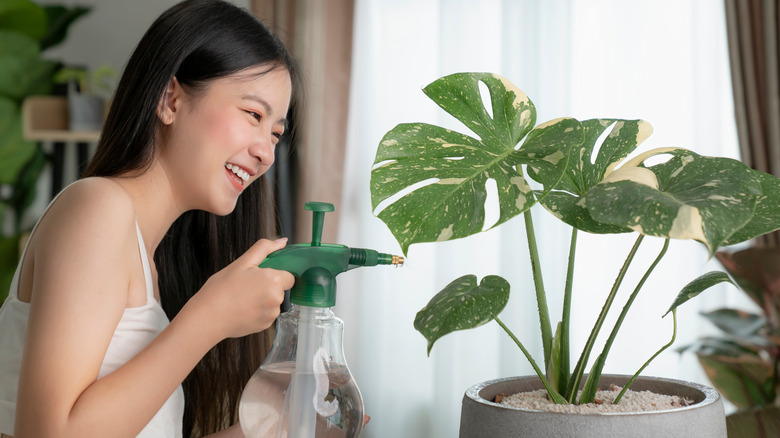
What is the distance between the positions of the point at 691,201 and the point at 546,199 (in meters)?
0.12

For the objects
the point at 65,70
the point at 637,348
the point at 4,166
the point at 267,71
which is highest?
the point at 65,70

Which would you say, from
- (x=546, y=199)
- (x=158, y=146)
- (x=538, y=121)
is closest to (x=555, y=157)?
(x=546, y=199)

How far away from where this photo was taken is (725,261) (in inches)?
44.6

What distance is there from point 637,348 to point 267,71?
1.58 metres

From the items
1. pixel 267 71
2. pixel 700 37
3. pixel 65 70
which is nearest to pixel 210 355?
pixel 267 71

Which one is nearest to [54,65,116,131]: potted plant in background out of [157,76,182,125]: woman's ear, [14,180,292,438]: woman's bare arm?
[157,76,182,125]: woman's ear

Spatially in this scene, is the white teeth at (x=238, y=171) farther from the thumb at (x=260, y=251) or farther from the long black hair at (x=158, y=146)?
the thumb at (x=260, y=251)

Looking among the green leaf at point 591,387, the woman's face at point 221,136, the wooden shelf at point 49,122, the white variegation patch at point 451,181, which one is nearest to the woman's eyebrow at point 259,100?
the woman's face at point 221,136

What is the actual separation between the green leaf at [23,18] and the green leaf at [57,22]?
1.0 inches

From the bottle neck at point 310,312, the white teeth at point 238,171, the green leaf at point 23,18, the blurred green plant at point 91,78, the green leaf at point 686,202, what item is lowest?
the bottle neck at point 310,312

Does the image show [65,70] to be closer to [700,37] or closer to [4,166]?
[4,166]

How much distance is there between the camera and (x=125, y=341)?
0.83 metres

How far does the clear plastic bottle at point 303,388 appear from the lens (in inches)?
23.8

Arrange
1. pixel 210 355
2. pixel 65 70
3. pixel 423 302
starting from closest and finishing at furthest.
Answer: pixel 210 355
pixel 423 302
pixel 65 70
